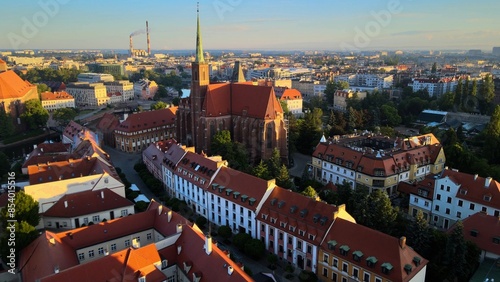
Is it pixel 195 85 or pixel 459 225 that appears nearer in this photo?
pixel 459 225

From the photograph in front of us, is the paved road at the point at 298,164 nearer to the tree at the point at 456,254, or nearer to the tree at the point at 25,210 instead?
the tree at the point at 456,254

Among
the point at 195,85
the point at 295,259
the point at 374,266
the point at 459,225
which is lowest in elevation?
the point at 295,259

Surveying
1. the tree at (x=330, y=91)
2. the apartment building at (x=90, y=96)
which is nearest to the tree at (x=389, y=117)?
the tree at (x=330, y=91)

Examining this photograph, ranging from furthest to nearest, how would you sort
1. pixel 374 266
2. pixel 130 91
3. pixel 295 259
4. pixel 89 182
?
pixel 130 91 → pixel 89 182 → pixel 295 259 → pixel 374 266

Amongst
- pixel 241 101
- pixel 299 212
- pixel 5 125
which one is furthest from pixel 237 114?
pixel 5 125

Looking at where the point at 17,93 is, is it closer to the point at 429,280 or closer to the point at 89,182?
the point at 89,182

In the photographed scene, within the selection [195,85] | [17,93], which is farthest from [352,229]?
[17,93]
